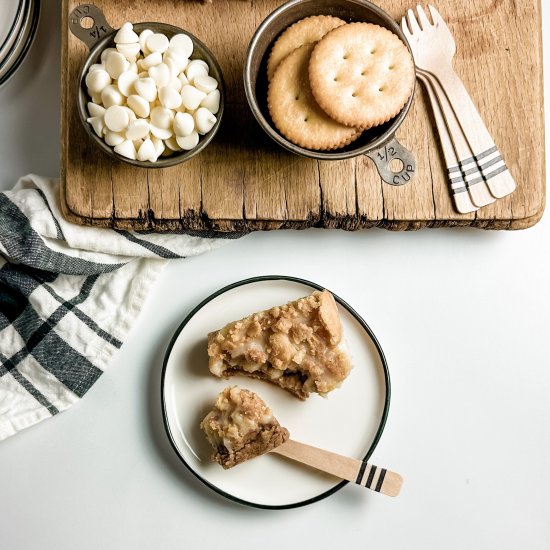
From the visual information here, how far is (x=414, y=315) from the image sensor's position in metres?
1.27

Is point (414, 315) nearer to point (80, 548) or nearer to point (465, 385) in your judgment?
point (465, 385)

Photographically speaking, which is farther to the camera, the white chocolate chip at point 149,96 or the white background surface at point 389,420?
the white background surface at point 389,420

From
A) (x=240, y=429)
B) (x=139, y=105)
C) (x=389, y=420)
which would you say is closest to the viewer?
(x=139, y=105)

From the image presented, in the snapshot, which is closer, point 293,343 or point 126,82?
point 126,82

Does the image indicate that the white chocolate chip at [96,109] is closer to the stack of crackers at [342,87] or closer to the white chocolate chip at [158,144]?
the white chocolate chip at [158,144]

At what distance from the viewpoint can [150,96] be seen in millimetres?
1026

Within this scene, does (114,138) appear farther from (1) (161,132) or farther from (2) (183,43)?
(2) (183,43)

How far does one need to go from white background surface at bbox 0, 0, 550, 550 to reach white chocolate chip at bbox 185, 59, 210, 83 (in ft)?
1.01

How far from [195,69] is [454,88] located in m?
0.42

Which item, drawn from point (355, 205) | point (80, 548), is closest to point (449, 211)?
point (355, 205)

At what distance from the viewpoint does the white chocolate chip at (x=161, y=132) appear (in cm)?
104

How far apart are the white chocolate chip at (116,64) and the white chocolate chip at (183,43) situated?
76 mm

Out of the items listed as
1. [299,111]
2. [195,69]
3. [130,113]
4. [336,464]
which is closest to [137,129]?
[130,113]

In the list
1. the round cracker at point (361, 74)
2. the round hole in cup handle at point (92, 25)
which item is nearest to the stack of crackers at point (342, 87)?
the round cracker at point (361, 74)
